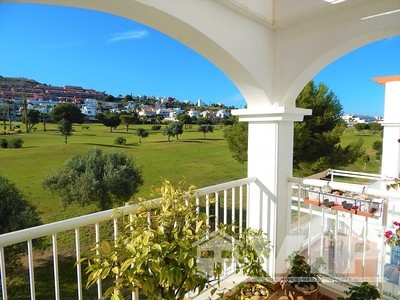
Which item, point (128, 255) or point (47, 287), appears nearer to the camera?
point (128, 255)

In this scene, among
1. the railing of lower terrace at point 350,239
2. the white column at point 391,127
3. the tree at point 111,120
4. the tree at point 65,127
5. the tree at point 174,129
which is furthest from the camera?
the tree at point 174,129

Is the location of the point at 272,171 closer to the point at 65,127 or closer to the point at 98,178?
the point at 65,127

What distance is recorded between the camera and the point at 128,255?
3.56 feet

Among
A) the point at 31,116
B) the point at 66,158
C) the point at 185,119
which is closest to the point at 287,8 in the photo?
the point at 185,119

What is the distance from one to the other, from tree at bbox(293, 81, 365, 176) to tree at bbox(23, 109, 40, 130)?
8.84 m

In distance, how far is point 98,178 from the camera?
24.9 feet

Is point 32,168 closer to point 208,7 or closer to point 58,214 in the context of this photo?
point 58,214

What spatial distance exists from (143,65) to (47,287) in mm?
7237

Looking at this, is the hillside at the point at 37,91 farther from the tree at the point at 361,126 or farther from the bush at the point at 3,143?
the tree at the point at 361,126

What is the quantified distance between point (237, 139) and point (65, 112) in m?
7.16

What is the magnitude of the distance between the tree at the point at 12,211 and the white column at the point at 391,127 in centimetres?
747

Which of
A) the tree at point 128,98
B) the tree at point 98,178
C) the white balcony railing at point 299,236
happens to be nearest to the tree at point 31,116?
the tree at point 98,178

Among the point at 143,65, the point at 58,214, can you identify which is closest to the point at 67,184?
the point at 58,214

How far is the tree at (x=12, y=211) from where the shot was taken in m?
5.47
